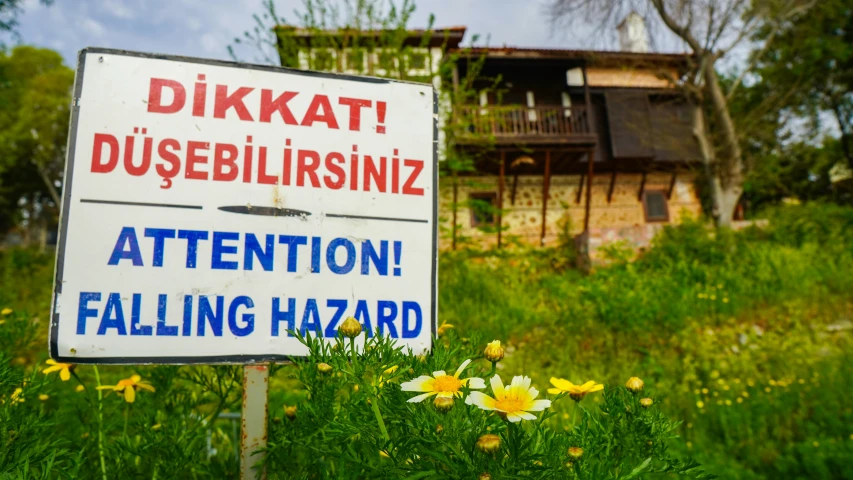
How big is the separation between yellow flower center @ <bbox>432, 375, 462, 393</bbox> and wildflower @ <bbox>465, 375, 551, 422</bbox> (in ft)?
0.10

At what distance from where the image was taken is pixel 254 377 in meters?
1.20

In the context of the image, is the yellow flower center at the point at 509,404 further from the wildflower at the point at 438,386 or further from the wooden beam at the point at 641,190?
the wooden beam at the point at 641,190

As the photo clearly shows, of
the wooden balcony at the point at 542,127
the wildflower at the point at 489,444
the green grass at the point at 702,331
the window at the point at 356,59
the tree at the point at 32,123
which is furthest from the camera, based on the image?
the tree at the point at 32,123

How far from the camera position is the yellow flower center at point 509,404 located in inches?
29.8

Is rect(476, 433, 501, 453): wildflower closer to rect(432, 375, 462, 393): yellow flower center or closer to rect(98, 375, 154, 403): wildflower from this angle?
rect(432, 375, 462, 393): yellow flower center

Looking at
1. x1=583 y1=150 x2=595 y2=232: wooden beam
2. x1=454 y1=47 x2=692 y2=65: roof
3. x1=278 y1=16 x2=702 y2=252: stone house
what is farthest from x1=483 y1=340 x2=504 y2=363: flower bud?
x1=454 y1=47 x2=692 y2=65: roof

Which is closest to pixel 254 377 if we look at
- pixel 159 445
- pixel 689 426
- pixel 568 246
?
pixel 159 445

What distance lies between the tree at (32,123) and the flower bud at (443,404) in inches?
869

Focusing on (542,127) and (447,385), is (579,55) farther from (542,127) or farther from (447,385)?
(447,385)

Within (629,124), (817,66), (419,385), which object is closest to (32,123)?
(629,124)

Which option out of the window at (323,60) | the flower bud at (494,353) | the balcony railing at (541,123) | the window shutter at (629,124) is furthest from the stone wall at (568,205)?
the flower bud at (494,353)

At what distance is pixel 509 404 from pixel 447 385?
11 cm

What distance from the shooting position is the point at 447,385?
2.60 feet

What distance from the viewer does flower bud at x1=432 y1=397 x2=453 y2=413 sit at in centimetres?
73
